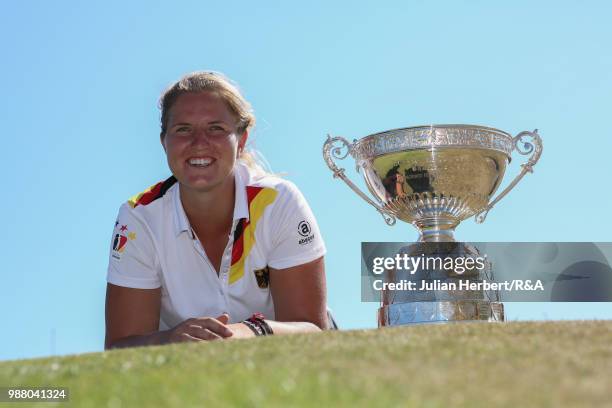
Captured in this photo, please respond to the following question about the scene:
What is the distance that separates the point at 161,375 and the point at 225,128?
66.4 inches

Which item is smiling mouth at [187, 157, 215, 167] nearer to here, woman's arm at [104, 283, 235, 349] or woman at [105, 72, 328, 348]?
woman at [105, 72, 328, 348]

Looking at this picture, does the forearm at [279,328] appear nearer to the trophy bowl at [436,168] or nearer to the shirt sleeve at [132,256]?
the shirt sleeve at [132,256]

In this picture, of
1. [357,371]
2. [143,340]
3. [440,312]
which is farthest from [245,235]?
[440,312]

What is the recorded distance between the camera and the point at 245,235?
11.3 ft

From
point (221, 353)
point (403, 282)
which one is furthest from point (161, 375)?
point (403, 282)

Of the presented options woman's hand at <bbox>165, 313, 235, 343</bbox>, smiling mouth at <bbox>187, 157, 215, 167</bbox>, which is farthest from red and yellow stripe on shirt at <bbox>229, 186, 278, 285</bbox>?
woman's hand at <bbox>165, 313, 235, 343</bbox>

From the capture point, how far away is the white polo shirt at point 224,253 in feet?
11.2

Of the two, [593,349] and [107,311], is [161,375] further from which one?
[107,311]

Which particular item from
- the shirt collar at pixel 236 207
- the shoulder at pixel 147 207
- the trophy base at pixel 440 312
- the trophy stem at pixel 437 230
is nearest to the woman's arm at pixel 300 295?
the shirt collar at pixel 236 207

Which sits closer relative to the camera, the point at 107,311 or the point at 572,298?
the point at 107,311

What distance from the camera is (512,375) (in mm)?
1705

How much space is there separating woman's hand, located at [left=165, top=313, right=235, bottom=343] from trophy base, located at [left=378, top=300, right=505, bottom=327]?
2.39 meters

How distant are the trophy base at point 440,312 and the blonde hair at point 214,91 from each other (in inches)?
77.7

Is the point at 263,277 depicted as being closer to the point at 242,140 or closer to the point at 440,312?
the point at 242,140
